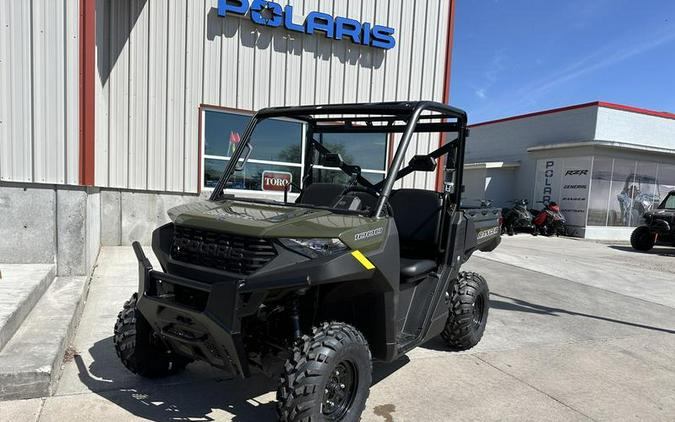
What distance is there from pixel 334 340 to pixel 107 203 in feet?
23.4

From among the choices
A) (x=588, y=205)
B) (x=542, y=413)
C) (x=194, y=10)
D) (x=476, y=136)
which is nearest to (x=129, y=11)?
(x=194, y=10)

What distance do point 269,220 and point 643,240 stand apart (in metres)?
15.1

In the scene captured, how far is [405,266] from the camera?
3418 mm

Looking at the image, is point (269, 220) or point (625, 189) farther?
point (625, 189)

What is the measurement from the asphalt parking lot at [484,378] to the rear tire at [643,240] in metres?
→ 8.63

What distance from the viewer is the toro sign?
962cm

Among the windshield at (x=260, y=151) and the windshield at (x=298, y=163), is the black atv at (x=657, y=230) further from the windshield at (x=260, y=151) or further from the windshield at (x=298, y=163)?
the windshield at (x=260, y=151)

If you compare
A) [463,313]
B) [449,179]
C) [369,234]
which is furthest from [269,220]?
[463,313]

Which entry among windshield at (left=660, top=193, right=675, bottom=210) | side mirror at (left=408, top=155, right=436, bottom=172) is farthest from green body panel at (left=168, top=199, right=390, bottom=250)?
windshield at (left=660, top=193, right=675, bottom=210)

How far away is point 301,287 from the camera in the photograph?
2.51 metres

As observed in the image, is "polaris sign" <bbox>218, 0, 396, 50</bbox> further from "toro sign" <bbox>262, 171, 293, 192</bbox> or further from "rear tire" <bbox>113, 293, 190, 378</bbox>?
"rear tire" <bbox>113, 293, 190, 378</bbox>

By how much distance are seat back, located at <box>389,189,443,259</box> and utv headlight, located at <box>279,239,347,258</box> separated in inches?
57.1

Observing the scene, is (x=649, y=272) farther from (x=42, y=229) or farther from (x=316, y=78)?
(x=42, y=229)

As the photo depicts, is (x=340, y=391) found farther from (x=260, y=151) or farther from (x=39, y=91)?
(x=260, y=151)
